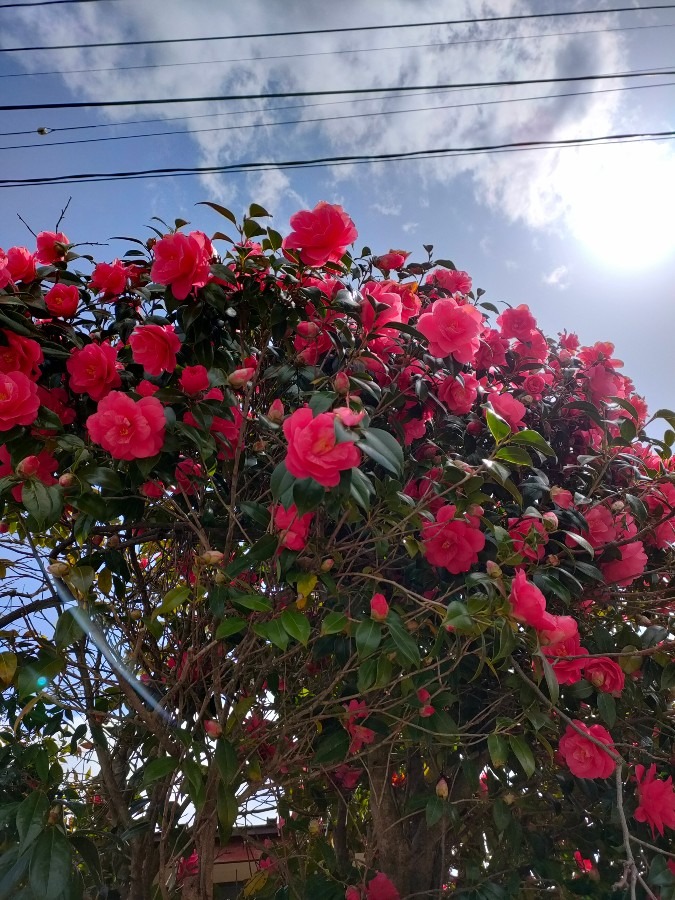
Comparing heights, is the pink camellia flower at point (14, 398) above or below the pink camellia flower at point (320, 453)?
above

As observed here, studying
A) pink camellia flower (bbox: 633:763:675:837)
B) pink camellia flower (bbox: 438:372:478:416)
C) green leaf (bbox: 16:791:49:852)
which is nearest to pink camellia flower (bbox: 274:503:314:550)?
pink camellia flower (bbox: 438:372:478:416)

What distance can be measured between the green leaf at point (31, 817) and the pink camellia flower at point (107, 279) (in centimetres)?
89

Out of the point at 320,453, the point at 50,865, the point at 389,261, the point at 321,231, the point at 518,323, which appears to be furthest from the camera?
the point at 518,323

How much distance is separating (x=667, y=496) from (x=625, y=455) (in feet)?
0.41

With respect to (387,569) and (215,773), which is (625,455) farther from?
(215,773)

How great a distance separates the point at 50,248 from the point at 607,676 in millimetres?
1321

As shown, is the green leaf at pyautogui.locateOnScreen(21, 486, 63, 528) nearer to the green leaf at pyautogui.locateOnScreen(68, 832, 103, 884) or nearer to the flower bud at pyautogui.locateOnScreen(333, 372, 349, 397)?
the flower bud at pyautogui.locateOnScreen(333, 372, 349, 397)

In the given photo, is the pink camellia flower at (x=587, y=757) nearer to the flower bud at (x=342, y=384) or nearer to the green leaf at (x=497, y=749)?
the green leaf at (x=497, y=749)

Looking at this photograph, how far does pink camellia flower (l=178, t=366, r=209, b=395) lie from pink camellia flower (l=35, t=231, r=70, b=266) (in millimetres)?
420

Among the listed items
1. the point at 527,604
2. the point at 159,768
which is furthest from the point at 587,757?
the point at 159,768

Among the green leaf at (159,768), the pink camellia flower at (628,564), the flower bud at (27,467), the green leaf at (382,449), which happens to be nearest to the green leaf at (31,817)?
the green leaf at (159,768)

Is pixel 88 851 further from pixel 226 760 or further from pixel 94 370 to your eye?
pixel 94 370

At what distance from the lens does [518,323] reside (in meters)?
1.55

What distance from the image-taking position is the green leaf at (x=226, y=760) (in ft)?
3.26
